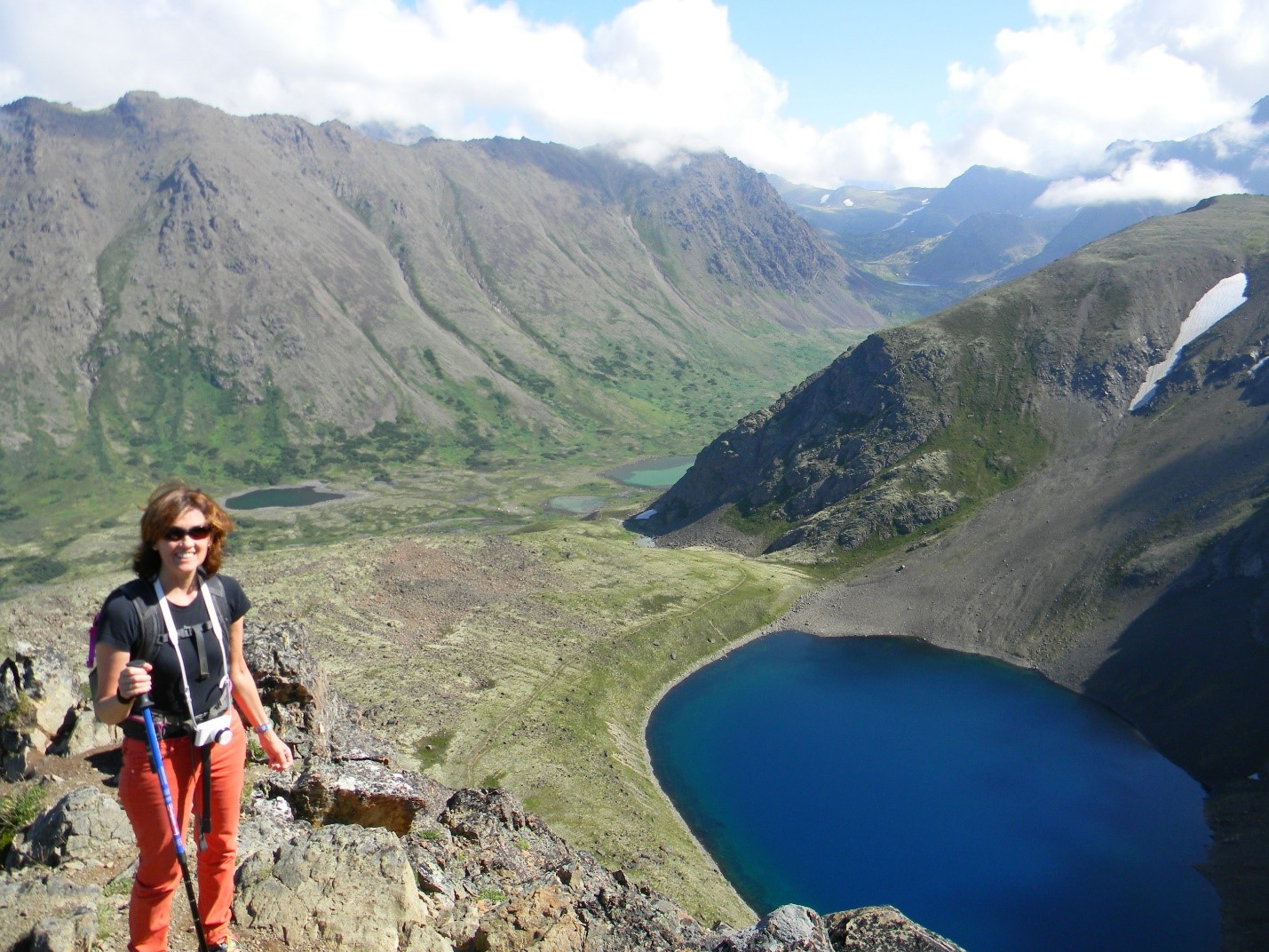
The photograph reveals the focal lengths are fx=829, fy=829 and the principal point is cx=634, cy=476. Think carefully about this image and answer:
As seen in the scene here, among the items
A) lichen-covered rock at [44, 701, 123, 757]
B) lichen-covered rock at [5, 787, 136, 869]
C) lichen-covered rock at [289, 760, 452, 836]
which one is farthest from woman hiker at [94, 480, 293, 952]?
lichen-covered rock at [44, 701, 123, 757]

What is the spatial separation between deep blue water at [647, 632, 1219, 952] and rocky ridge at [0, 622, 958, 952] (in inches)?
1683

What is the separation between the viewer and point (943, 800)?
7875cm

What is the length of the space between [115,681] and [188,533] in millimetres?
2024

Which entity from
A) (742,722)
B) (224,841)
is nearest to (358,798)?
(224,841)

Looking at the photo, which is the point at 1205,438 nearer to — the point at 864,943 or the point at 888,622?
the point at 888,622

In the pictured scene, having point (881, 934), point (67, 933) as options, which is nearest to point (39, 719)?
point (67, 933)

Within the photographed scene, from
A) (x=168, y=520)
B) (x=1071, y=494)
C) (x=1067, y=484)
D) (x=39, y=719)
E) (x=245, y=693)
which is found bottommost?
(x=1071, y=494)

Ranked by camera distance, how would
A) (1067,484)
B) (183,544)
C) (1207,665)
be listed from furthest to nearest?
(1067,484)
(1207,665)
(183,544)

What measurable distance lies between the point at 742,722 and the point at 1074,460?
289 ft

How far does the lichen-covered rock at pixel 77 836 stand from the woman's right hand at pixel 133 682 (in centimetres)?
1002

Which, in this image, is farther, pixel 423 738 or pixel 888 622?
pixel 888 622

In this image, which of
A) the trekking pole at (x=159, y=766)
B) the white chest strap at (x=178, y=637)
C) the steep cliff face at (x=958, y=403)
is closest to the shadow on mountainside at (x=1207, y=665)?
the steep cliff face at (x=958, y=403)

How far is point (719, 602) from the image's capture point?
122 meters

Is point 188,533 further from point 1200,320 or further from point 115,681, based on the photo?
point 1200,320
